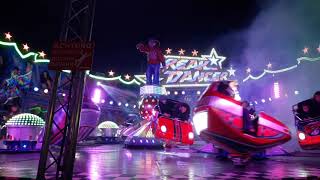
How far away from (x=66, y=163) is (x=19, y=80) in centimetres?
2205

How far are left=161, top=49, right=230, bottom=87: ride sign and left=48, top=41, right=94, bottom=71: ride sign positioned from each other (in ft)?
Answer: 96.4

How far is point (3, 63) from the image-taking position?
24.2 meters

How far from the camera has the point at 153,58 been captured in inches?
847

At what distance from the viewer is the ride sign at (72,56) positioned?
19.5ft

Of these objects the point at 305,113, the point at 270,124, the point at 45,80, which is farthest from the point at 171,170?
the point at 45,80

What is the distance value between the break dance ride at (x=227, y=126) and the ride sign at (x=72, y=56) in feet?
13.1

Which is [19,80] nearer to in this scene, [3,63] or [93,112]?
[3,63]

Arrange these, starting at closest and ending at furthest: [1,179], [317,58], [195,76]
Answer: [1,179] < [317,58] < [195,76]

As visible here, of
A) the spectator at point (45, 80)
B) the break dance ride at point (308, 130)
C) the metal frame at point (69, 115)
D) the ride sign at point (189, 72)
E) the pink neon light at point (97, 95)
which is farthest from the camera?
the ride sign at point (189, 72)

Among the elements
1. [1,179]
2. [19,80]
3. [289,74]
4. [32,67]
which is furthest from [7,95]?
[289,74]

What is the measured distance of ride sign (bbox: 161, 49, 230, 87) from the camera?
117ft

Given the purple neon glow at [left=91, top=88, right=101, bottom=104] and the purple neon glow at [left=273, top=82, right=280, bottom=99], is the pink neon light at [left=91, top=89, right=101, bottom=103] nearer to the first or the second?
the purple neon glow at [left=91, top=88, right=101, bottom=104]

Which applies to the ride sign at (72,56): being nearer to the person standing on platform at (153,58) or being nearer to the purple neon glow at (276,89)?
the person standing on platform at (153,58)

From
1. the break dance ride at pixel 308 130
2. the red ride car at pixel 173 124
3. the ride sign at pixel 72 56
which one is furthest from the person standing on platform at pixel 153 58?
the ride sign at pixel 72 56
